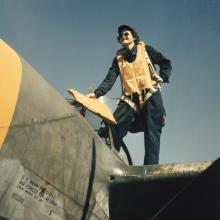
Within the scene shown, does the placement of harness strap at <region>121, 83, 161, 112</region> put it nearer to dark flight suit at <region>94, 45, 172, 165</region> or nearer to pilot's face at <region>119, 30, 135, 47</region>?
dark flight suit at <region>94, 45, 172, 165</region>

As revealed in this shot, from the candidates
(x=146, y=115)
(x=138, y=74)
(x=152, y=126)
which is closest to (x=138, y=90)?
(x=138, y=74)

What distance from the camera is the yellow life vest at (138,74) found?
5738mm

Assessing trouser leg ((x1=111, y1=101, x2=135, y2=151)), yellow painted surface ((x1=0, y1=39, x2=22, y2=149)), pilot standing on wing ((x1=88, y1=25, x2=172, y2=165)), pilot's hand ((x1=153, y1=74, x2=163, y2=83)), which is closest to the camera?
yellow painted surface ((x1=0, y1=39, x2=22, y2=149))

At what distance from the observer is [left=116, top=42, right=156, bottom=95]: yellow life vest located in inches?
226

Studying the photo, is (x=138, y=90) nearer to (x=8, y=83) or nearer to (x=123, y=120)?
(x=123, y=120)

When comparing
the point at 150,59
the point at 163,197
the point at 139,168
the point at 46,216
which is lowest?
the point at 46,216

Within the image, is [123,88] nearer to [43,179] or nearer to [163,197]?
[163,197]

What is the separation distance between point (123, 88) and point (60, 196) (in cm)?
288

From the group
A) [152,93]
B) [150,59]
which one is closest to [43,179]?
[152,93]

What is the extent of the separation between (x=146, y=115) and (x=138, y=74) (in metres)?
0.65

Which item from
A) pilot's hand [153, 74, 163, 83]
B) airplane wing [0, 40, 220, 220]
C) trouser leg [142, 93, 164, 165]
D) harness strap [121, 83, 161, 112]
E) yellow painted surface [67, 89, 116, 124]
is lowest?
airplane wing [0, 40, 220, 220]

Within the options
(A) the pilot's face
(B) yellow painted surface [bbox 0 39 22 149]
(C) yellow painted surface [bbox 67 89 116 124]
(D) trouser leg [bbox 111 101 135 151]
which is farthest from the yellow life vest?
(B) yellow painted surface [bbox 0 39 22 149]

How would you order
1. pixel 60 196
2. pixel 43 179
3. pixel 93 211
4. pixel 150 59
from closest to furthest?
pixel 43 179 < pixel 60 196 < pixel 93 211 < pixel 150 59

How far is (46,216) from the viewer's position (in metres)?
3.25
